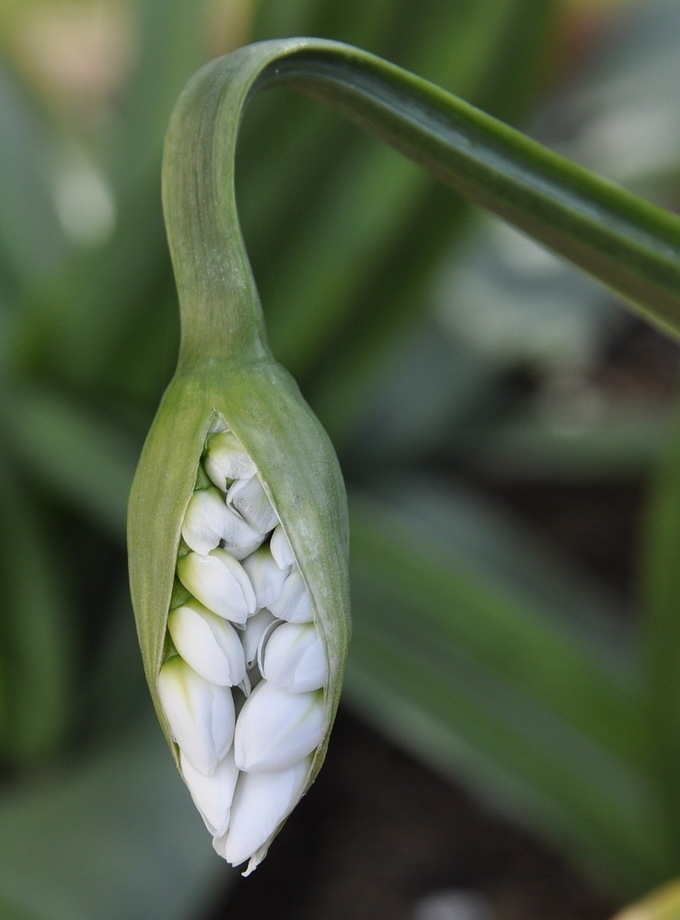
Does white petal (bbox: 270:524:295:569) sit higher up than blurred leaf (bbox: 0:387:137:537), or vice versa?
white petal (bbox: 270:524:295:569)

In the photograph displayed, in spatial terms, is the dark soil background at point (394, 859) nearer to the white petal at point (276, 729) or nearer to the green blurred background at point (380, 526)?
the green blurred background at point (380, 526)

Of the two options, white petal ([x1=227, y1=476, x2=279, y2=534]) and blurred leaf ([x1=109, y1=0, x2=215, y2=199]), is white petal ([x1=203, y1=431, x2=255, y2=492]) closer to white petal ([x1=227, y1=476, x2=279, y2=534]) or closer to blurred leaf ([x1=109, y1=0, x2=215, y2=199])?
white petal ([x1=227, y1=476, x2=279, y2=534])

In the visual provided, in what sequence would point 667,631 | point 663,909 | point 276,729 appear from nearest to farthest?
point 276,729, point 663,909, point 667,631

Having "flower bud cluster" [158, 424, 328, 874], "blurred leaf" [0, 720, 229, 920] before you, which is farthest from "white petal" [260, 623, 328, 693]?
"blurred leaf" [0, 720, 229, 920]

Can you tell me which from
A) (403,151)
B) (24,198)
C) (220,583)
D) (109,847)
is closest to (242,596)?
(220,583)

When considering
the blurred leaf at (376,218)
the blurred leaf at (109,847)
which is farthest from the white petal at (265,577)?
the blurred leaf at (376,218)

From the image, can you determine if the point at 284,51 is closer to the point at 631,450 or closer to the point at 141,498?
the point at 141,498

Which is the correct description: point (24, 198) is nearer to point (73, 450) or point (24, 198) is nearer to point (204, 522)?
point (73, 450)
